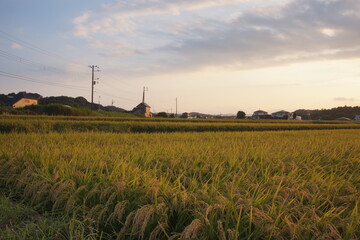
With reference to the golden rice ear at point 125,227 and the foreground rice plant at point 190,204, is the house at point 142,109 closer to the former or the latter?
the foreground rice plant at point 190,204

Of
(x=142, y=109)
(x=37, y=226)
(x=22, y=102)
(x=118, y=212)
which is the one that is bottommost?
(x=37, y=226)

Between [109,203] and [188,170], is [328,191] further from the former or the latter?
[109,203]

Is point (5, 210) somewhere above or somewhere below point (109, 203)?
below

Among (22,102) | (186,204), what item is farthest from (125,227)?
(22,102)

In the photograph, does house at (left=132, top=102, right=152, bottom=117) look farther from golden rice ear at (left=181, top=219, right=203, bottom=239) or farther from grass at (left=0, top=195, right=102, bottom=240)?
golden rice ear at (left=181, top=219, right=203, bottom=239)

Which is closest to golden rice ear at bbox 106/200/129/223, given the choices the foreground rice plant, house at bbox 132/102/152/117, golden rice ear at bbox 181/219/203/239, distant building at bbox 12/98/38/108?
the foreground rice plant

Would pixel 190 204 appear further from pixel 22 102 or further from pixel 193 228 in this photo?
pixel 22 102

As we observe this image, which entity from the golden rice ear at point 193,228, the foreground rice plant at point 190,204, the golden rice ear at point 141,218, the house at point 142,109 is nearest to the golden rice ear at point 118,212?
the foreground rice plant at point 190,204

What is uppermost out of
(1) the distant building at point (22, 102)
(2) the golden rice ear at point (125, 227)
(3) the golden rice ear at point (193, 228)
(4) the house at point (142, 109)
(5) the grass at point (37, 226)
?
(1) the distant building at point (22, 102)

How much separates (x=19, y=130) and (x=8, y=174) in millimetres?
8751

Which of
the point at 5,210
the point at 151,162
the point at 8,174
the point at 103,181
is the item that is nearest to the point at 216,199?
the point at 103,181

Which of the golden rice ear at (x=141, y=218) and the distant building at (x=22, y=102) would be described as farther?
the distant building at (x=22, y=102)

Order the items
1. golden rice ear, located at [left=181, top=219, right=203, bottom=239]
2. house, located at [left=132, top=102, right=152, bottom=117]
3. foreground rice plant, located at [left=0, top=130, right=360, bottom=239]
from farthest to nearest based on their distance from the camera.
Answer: house, located at [left=132, top=102, right=152, bottom=117] < foreground rice plant, located at [left=0, top=130, right=360, bottom=239] < golden rice ear, located at [left=181, top=219, right=203, bottom=239]

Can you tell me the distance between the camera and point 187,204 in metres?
2.68
